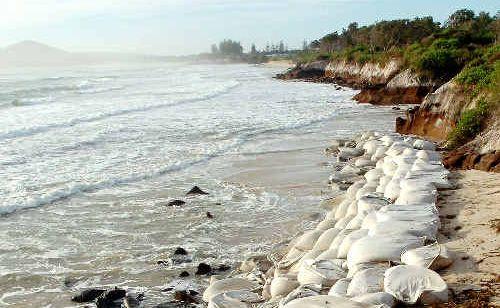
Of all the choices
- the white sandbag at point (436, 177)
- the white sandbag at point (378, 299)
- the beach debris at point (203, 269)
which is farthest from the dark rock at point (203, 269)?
the white sandbag at point (436, 177)

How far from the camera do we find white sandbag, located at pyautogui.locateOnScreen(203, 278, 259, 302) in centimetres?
613

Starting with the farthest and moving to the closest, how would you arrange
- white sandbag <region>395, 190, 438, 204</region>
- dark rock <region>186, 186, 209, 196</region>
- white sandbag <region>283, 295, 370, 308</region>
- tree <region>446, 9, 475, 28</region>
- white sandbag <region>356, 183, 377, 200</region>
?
tree <region>446, 9, 475, 28</region>, dark rock <region>186, 186, 209, 196</region>, white sandbag <region>356, 183, 377, 200</region>, white sandbag <region>395, 190, 438, 204</region>, white sandbag <region>283, 295, 370, 308</region>

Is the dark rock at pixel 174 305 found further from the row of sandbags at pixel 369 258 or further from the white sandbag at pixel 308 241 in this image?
the white sandbag at pixel 308 241

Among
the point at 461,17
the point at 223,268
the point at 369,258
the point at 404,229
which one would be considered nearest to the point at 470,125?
the point at 404,229

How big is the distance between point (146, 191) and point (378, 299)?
7888 millimetres

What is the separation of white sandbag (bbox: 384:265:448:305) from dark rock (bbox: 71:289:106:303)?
11.9 ft

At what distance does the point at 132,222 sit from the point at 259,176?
156 inches

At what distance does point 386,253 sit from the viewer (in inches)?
208

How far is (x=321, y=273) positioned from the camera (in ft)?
17.9

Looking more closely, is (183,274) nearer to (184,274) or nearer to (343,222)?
(184,274)

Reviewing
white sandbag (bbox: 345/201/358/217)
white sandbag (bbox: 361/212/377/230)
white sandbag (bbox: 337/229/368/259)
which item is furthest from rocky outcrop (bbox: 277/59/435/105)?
white sandbag (bbox: 337/229/368/259)

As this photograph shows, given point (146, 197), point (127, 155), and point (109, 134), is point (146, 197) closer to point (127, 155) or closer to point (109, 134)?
point (127, 155)

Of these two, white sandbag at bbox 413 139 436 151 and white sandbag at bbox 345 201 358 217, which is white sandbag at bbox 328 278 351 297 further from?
white sandbag at bbox 413 139 436 151

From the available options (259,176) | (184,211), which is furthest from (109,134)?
(184,211)
